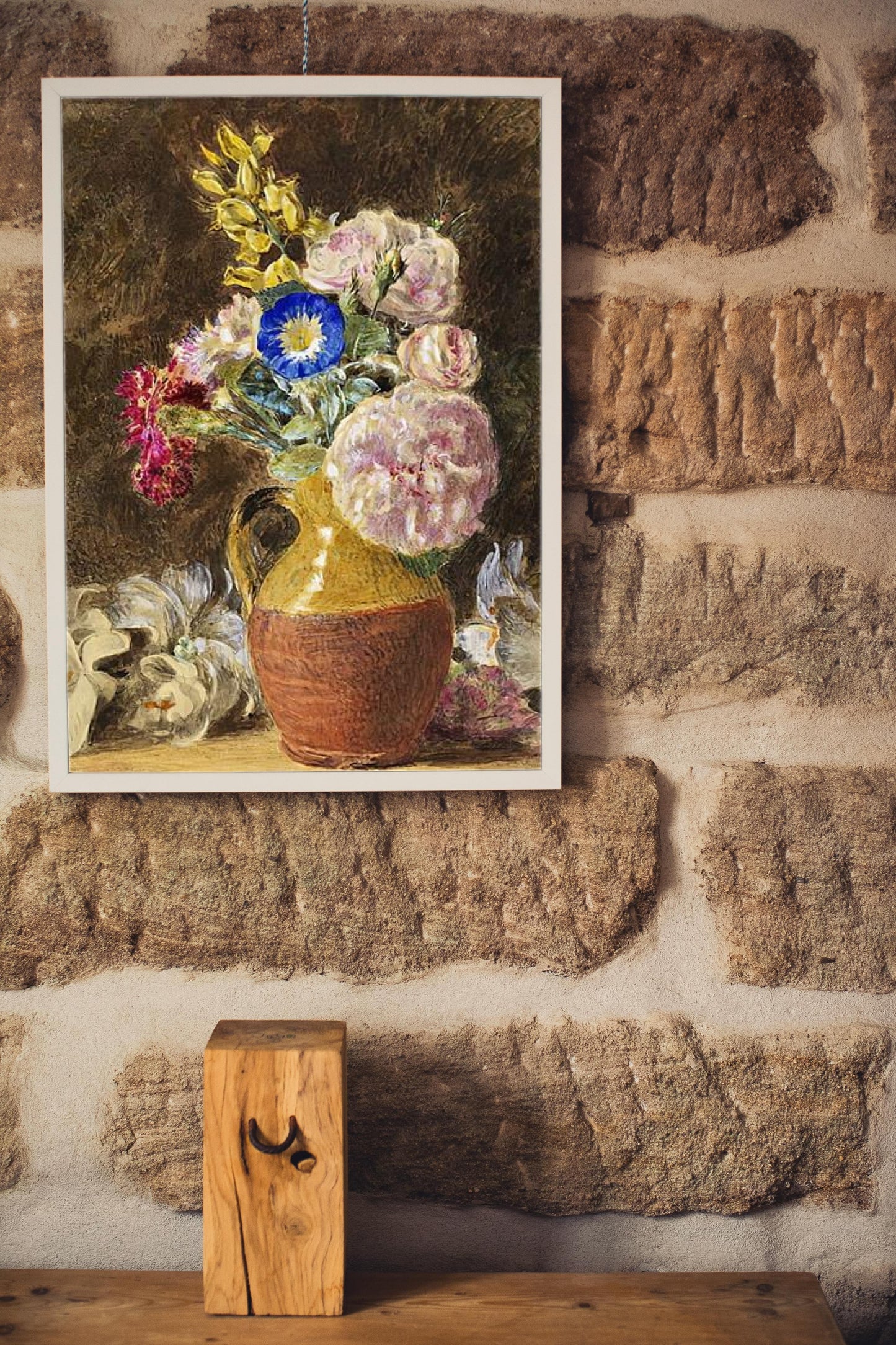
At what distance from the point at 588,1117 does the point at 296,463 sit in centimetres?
70

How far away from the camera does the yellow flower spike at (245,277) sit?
1.04m

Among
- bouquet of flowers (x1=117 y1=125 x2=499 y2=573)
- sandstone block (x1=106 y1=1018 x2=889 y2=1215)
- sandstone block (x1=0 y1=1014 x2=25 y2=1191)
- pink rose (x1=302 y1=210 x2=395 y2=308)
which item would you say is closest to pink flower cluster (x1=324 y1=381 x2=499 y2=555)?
bouquet of flowers (x1=117 y1=125 x2=499 y2=573)

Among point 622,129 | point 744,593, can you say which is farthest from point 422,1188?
point 622,129

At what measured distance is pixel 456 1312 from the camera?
0.97 m

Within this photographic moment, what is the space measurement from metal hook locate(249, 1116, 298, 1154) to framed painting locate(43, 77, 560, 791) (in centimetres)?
30

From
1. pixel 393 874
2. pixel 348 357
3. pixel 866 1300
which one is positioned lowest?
pixel 866 1300

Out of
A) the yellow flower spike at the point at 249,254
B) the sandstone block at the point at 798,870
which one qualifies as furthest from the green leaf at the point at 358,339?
the sandstone block at the point at 798,870

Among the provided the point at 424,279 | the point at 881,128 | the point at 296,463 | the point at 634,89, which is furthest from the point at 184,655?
the point at 881,128

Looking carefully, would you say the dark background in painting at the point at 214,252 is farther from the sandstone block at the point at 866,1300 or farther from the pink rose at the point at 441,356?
the sandstone block at the point at 866,1300

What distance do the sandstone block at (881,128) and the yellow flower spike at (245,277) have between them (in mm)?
606

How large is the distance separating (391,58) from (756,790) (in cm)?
80

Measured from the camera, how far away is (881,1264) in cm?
110

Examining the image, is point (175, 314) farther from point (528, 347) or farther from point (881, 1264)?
Answer: point (881, 1264)

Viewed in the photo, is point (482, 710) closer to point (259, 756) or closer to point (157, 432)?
point (259, 756)
